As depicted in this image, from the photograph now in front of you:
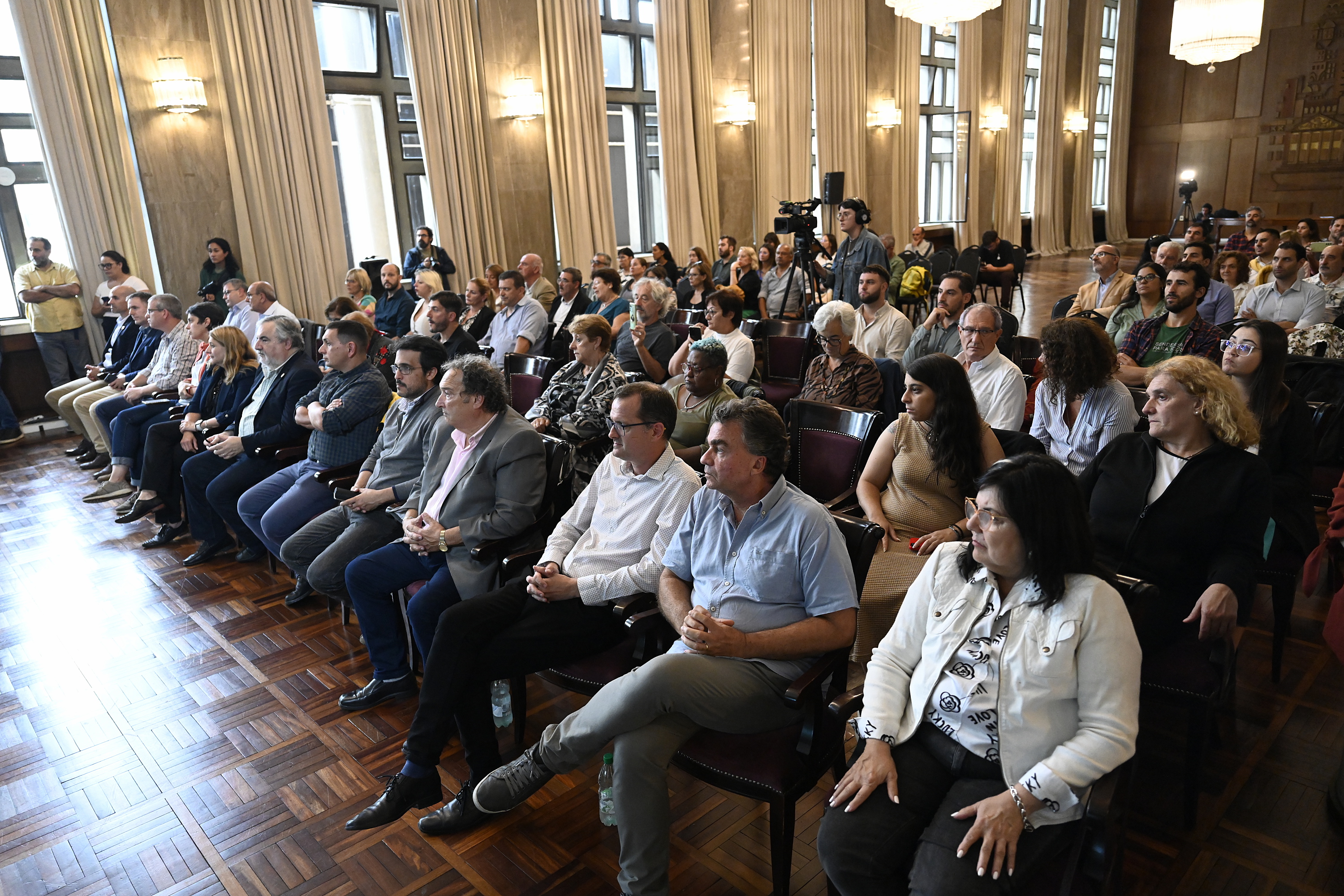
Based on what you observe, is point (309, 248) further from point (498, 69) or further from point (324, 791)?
point (324, 791)

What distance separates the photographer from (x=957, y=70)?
51.4 ft

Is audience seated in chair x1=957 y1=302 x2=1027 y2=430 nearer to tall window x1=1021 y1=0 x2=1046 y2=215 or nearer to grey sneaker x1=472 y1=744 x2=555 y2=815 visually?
grey sneaker x1=472 y1=744 x2=555 y2=815

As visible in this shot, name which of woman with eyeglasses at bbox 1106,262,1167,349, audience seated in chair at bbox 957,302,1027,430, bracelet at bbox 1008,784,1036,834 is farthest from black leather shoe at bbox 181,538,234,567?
woman with eyeglasses at bbox 1106,262,1167,349

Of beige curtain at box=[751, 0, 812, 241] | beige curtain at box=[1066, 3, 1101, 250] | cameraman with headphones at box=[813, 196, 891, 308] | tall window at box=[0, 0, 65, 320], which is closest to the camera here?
cameraman with headphones at box=[813, 196, 891, 308]

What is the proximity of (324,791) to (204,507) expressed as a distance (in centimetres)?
262

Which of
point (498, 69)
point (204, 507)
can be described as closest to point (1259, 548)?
point (204, 507)

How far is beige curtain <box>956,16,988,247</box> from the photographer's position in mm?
15594

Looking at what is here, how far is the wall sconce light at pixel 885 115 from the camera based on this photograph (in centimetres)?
1433

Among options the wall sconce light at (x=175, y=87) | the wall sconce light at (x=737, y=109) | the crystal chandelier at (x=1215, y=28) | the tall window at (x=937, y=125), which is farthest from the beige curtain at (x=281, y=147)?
the tall window at (x=937, y=125)

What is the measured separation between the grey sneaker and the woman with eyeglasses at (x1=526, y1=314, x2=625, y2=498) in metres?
1.57

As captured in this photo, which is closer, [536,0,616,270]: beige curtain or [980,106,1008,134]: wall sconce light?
[536,0,616,270]: beige curtain

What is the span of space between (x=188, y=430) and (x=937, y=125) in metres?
15.4

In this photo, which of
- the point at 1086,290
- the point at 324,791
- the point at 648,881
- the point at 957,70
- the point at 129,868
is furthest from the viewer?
the point at 957,70

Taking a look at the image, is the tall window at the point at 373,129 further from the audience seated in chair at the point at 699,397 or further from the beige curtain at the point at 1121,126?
the beige curtain at the point at 1121,126
